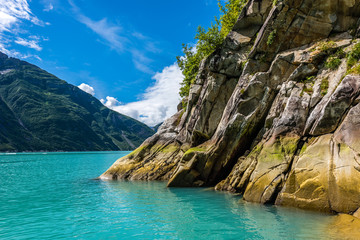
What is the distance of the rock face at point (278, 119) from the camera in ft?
45.0

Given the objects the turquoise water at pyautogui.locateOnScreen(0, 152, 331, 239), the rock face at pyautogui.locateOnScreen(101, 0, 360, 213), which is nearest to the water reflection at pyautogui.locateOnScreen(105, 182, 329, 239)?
the turquoise water at pyautogui.locateOnScreen(0, 152, 331, 239)

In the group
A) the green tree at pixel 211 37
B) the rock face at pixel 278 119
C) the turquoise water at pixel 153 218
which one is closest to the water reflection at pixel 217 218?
the turquoise water at pixel 153 218

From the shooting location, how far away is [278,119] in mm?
19344

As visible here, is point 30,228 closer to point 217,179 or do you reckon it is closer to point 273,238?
point 273,238

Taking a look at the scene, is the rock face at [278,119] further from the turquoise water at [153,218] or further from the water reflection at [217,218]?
the turquoise water at [153,218]

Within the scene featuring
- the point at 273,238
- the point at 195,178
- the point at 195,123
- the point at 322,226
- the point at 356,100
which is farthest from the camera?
the point at 195,123

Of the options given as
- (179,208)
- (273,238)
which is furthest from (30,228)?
(273,238)

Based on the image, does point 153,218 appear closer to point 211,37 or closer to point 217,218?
point 217,218

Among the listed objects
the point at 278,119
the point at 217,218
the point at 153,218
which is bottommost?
the point at 153,218

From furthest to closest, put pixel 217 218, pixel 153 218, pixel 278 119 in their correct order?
pixel 278 119 < pixel 153 218 < pixel 217 218

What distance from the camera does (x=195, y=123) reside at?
30344 mm

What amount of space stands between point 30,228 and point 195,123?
21.5m

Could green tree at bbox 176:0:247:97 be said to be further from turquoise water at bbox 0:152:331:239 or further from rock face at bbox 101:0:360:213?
turquoise water at bbox 0:152:331:239

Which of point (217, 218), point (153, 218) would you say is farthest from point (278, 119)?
point (153, 218)
